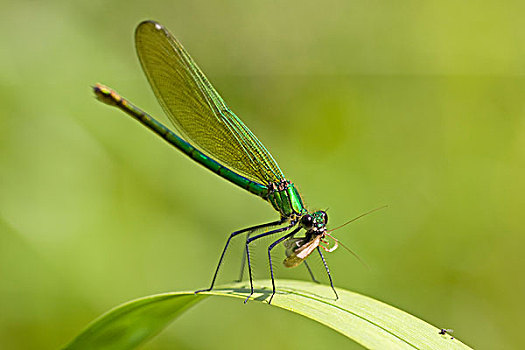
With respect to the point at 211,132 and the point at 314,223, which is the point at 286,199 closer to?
the point at 314,223

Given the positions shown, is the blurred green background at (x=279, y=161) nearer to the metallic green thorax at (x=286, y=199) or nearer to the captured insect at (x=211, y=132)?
the captured insect at (x=211, y=132)

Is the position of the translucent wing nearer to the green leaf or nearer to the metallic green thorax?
the metallic green thorax

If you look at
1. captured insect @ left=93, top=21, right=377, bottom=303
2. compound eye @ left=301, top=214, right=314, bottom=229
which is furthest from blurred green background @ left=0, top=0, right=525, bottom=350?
compound eye @ left=301, top=214, right=314, bottom=229

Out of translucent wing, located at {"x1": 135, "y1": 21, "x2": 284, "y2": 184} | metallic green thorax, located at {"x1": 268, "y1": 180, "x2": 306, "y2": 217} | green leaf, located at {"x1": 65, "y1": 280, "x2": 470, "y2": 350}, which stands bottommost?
green leaf, located at {"x1": 65, "y1": 280, "x2": 470, "y2": 350}

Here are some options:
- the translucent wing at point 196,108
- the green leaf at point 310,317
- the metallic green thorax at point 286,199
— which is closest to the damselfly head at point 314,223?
the metallic green thorax at point 286,199

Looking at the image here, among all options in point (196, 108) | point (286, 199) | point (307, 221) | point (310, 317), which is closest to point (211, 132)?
point (196, 108)

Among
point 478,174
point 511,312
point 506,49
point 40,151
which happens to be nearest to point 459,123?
point 478,174

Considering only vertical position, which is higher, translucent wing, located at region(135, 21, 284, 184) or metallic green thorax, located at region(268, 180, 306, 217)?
translucent wing, located at region(135, 21, 284, 184)

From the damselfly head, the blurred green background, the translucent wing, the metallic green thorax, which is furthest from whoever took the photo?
the blurred green background

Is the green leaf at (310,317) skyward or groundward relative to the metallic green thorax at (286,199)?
groundward
